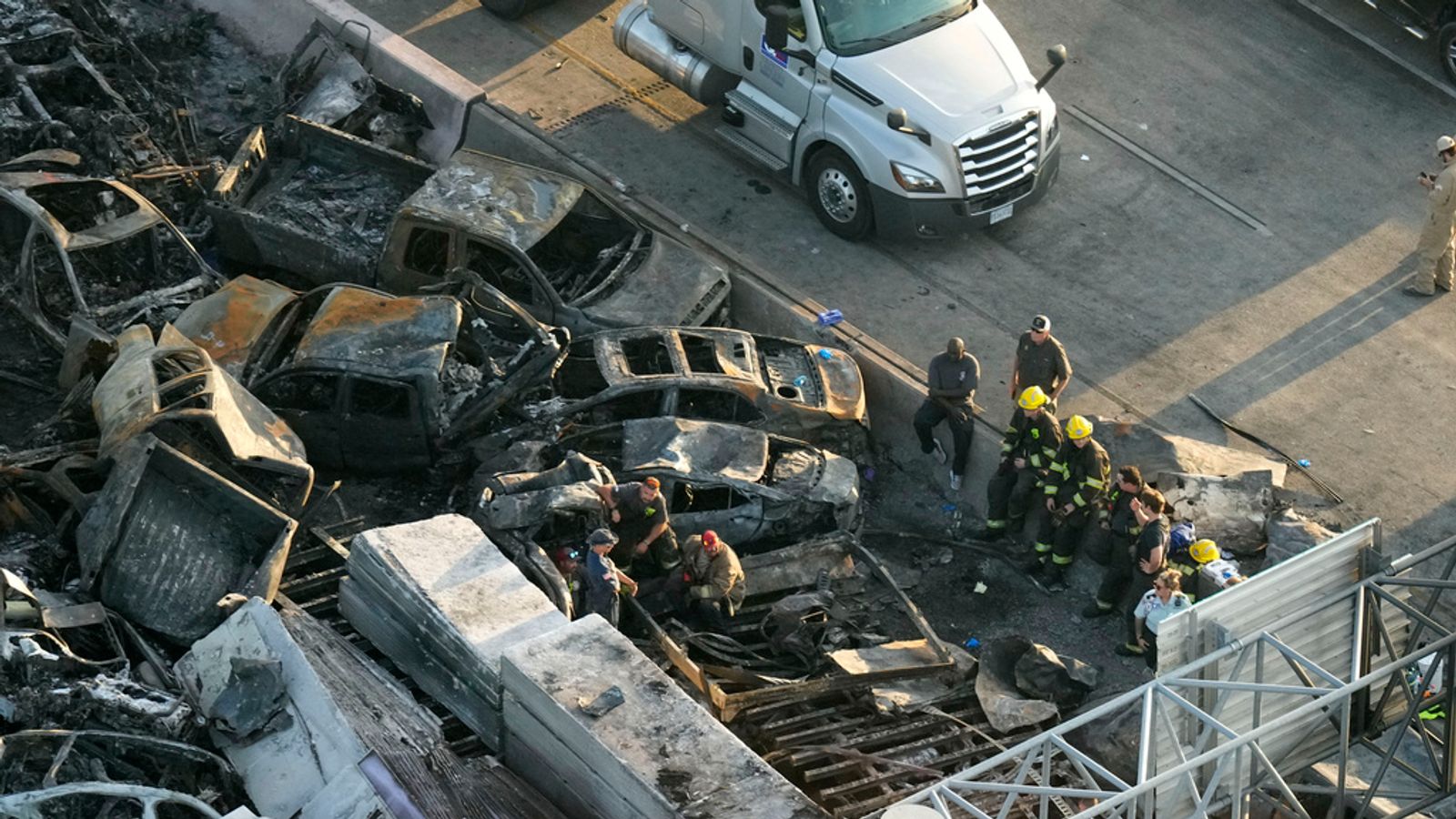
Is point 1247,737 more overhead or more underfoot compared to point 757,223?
more overhead

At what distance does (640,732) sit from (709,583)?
2.40 meters

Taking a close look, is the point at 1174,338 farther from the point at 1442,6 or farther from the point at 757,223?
the point at 1442,6

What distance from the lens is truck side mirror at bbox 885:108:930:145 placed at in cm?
1703

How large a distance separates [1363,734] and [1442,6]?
10.2 meters

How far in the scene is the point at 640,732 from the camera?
11.7 m

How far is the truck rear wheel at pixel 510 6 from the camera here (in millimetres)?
20359

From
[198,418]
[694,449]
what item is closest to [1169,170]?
[694,449]

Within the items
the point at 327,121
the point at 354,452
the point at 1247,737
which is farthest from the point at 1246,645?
the point at 327,121

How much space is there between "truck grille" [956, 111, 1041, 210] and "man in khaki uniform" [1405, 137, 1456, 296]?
3556mm

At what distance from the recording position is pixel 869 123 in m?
17.3

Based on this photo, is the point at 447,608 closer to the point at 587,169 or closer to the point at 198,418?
the point at 198,418

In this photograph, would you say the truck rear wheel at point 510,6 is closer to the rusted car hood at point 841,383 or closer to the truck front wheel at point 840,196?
the truck front wheel at point 840,196

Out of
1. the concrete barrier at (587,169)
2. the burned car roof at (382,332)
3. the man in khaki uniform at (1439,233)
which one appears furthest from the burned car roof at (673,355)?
the man in khaki uniform at (1439,233)

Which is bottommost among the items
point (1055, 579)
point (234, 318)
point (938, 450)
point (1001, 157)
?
point (1055, 579)
